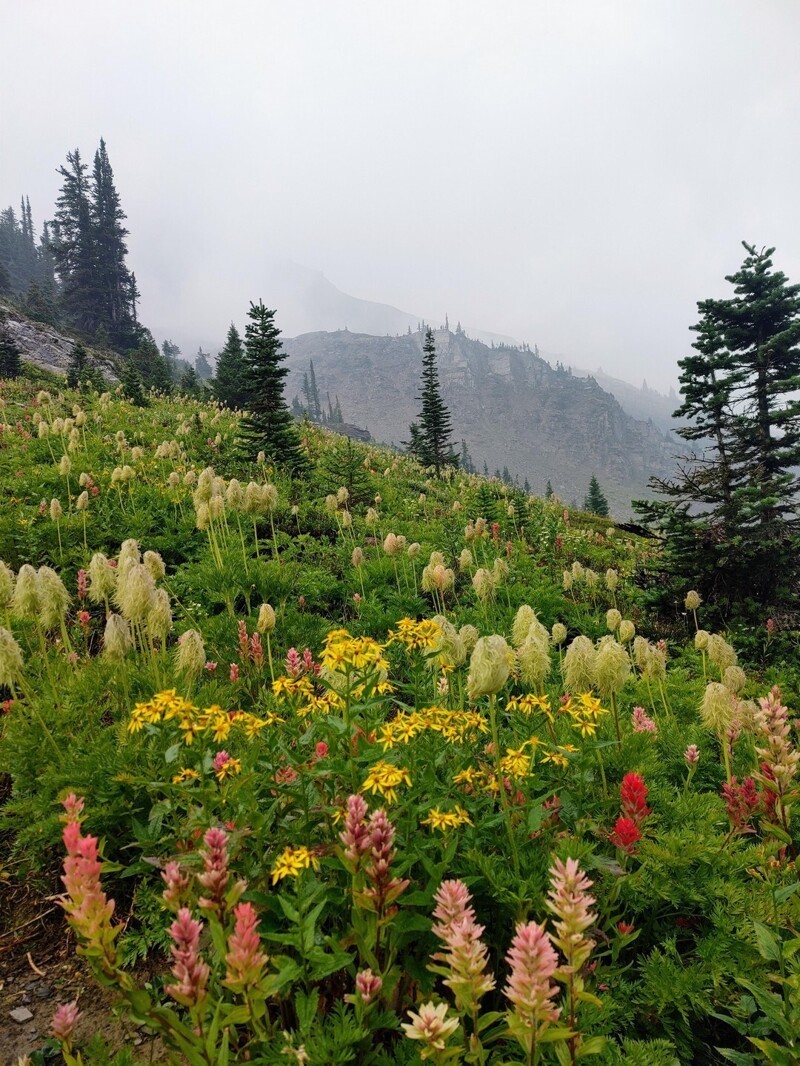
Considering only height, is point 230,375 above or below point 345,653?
above

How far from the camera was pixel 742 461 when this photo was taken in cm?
1109

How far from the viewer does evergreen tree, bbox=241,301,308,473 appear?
1378 cm

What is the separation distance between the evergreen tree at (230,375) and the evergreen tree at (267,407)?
21320 millimetres

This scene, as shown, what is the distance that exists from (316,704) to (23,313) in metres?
68.6

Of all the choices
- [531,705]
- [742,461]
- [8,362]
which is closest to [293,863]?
[531,705]

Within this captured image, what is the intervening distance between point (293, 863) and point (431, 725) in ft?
3.26

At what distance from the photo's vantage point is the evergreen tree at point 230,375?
36656 mm

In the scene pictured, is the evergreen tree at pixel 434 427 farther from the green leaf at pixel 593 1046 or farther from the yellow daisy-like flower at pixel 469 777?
the green leaf at pixel 593 1046

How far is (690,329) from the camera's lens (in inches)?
480

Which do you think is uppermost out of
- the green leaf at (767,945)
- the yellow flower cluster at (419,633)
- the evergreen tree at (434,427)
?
→ the evergreen tree at (434,427)

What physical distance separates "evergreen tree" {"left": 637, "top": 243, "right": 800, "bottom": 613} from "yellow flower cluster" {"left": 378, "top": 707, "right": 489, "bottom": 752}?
7.39 m

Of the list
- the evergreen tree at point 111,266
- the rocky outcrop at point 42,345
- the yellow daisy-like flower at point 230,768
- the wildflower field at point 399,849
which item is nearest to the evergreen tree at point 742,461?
the wildflower field at point 399,849

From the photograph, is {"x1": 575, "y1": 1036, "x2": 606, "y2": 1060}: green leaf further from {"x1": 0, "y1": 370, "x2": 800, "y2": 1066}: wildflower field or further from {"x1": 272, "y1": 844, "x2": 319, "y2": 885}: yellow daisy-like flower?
{"x1": 272, "y1": 844, "x2": 319, "y2": 885}: yellow daisy-like flower

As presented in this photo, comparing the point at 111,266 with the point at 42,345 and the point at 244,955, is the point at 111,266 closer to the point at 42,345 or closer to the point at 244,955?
the point at 42,345
